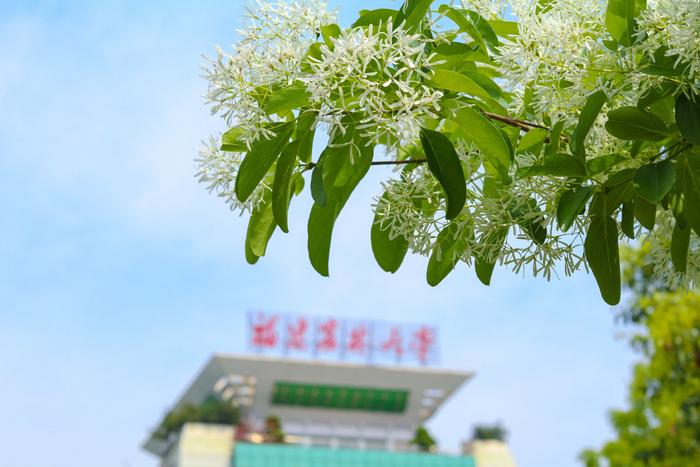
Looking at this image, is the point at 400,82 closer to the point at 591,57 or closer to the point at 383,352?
the point at 591,57

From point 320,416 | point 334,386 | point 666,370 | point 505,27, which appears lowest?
point 320,416

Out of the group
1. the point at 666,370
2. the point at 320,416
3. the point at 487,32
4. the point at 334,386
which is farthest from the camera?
the point at 320,416

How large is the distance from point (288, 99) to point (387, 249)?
34 cm

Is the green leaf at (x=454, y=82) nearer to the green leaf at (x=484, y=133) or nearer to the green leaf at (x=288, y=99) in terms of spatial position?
the green leaf at (x=484, y=133)

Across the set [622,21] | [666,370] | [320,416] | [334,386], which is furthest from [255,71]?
[320,416]

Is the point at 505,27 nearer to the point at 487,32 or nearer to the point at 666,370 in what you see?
the point at 487,32

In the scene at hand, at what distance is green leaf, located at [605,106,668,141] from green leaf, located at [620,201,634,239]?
152mm

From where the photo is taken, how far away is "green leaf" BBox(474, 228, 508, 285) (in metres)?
1.32

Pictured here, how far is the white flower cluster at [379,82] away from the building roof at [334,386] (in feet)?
78.7

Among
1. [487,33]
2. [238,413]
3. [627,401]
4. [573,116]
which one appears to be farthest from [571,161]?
[238,413]

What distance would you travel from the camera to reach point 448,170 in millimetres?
1218

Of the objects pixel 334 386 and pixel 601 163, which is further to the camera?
pixel 334 386

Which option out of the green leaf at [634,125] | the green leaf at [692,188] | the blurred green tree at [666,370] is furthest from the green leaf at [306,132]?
the blurred green tree at [666,370]

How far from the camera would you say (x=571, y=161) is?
4.12 ft
